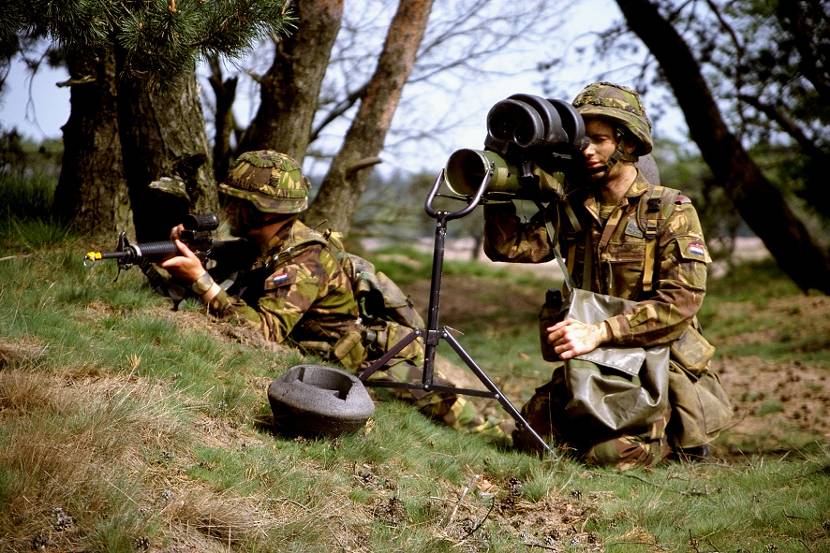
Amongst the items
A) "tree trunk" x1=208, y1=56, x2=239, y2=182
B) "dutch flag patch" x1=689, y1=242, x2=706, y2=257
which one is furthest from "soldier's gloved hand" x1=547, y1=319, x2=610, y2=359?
"tree trunk" x1=208, y1=56, x2=239, y2=182

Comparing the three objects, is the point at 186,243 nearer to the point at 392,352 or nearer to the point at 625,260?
the point at 392,352

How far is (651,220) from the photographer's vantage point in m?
4.97

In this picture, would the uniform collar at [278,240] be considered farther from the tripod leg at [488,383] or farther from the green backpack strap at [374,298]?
the tripod leg at [488,383]

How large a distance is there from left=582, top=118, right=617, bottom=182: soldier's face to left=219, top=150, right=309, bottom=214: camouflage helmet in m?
1.72

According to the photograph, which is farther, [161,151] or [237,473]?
[161,151]

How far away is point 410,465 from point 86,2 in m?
2.56

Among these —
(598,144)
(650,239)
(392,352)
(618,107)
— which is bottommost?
(392,352)

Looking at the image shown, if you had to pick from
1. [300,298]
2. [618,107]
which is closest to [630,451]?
[618,107]

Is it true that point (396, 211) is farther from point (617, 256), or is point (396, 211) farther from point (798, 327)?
point (617, 256)

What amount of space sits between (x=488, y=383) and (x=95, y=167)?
318cm

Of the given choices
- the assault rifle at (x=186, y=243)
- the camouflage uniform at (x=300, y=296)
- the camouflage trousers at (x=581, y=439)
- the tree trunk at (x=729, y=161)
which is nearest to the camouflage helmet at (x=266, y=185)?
the camouflage uniform at (x=300, y=296)

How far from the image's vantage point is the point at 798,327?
11.4m

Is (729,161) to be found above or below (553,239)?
above

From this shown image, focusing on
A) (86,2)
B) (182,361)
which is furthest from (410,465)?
(86,2)
